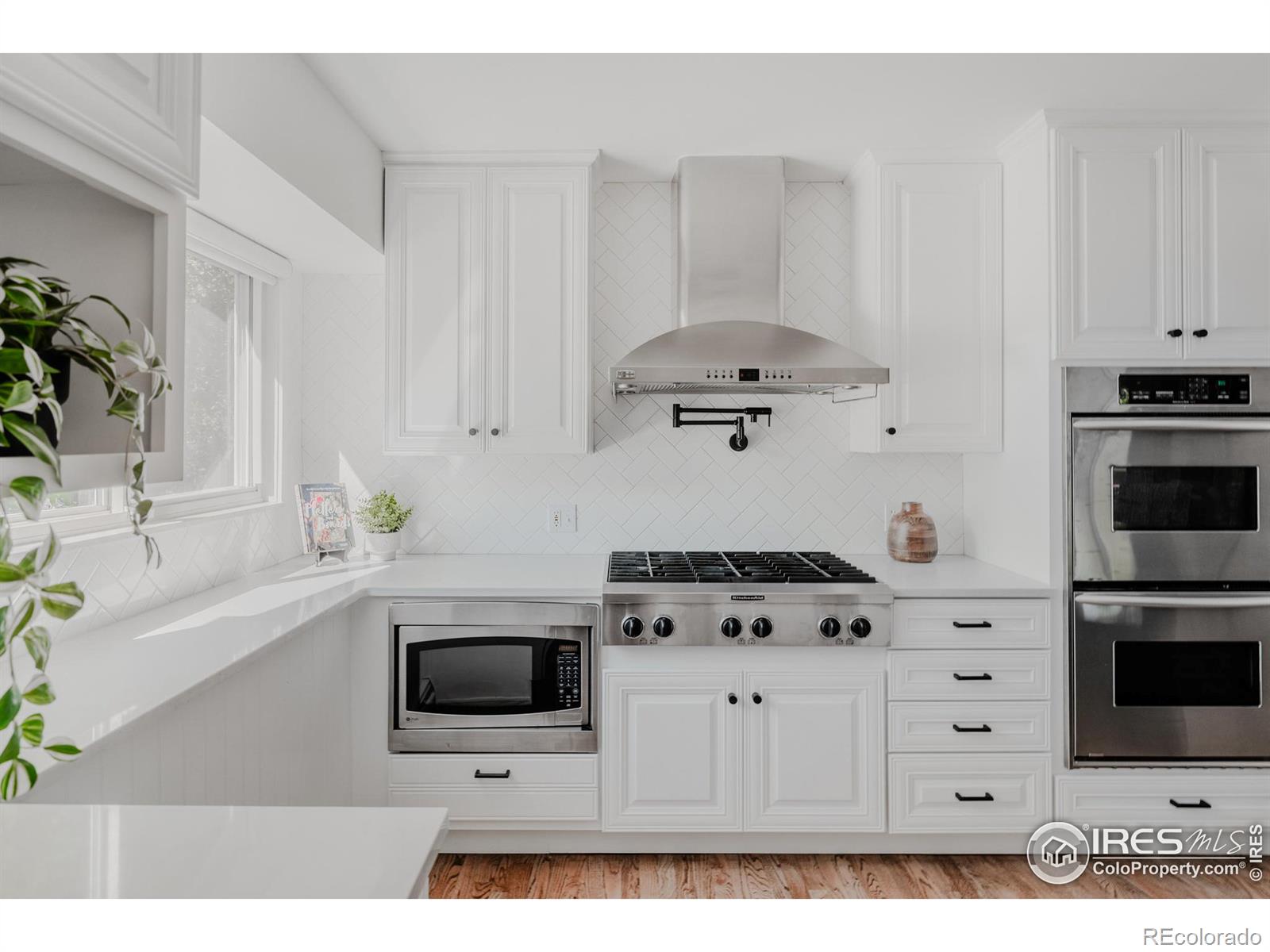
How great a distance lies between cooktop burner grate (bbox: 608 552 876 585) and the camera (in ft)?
8.04

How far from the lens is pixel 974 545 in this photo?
2.98 metres

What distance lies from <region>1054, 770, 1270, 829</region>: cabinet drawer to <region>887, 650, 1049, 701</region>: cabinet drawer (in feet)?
1.03

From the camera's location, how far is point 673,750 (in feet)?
7.80

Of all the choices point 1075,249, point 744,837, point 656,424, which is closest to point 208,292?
point 656,424

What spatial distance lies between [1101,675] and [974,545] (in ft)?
2.30

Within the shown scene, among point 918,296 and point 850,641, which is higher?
point 918,296

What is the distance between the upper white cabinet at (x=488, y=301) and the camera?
272 centimetres

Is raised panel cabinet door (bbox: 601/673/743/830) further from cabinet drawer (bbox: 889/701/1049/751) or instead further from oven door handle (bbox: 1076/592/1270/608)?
oven door handle (bbox: 1076/592/1270/608)

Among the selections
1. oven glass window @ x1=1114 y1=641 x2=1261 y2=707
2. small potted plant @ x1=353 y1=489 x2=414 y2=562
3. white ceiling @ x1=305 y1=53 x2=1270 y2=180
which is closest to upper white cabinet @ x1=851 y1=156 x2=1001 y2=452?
white ceiling @ x1=305 y1=53 x2=1270 y2=180

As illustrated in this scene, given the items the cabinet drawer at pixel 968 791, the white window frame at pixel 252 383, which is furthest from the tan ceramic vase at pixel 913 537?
the white window frame at pixel 252 383

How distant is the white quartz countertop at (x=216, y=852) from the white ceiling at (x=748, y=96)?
1.95 metres

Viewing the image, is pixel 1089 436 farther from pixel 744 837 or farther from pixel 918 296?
pixel 744 837

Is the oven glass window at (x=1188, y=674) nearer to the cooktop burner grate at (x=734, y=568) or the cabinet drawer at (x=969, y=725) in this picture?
the cabinet drawer at (x=969, y=725)
